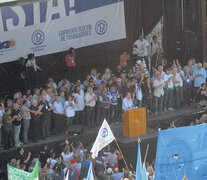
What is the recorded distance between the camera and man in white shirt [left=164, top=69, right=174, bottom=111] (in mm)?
19109

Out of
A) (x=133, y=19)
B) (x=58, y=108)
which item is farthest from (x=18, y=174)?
(x=133, y=19)

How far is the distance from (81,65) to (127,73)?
2046mm

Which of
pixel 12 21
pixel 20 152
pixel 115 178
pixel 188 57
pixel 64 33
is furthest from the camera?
pixel 188 57

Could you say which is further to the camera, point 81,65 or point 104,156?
point 81,65

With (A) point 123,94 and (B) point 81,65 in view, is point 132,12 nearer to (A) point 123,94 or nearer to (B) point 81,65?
(B) point 81,65

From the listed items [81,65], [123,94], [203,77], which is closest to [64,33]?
[81,65]

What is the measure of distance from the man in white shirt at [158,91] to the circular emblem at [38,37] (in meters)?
4.11

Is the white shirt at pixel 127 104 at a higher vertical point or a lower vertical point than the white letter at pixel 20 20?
lower

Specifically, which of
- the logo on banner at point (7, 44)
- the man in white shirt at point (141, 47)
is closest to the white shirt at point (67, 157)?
the logo on banner at point (7, 44)

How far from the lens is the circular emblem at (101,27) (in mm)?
20203

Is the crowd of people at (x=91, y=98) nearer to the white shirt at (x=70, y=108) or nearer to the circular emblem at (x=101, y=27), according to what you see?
the white shirt at (x=70, y=108)

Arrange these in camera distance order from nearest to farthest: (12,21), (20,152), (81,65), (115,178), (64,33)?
(115,178), (20,152), (12,21), (64,33), (81,65)

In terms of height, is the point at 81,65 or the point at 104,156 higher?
the point at 81,65

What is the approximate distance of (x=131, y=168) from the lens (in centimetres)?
1647
